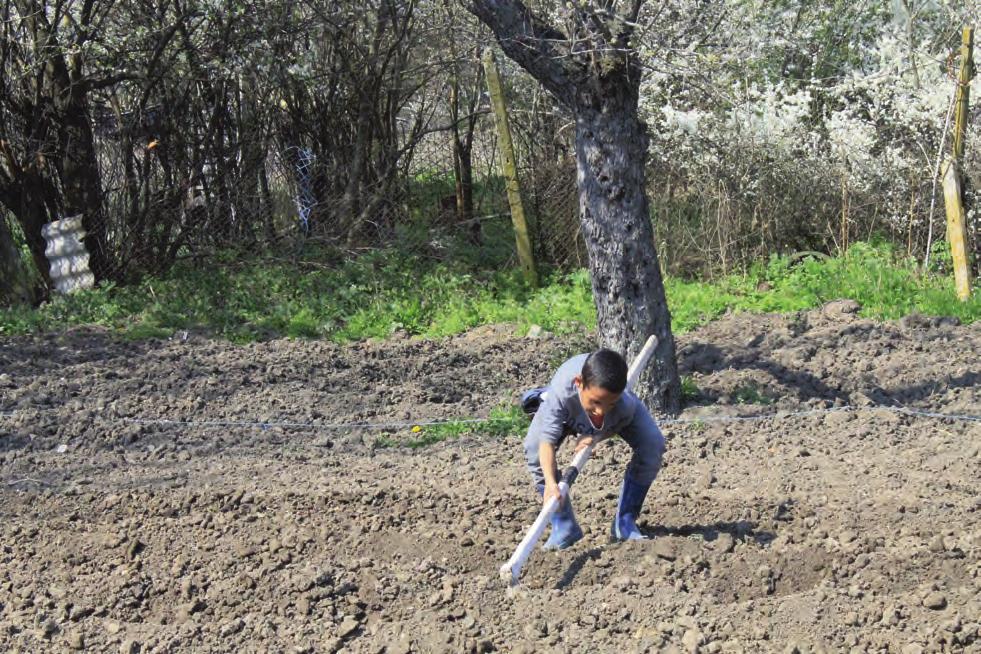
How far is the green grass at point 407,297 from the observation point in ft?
27.7

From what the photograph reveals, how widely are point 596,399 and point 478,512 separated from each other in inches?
46.8

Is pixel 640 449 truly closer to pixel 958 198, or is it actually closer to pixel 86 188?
pixel 958 198

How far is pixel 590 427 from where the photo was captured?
4.50 meters

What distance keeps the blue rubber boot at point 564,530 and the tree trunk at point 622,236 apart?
1.63 m

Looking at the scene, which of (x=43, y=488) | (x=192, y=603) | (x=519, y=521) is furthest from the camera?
(x=43, y=488)

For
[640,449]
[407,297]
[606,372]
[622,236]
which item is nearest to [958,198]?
[622,236]

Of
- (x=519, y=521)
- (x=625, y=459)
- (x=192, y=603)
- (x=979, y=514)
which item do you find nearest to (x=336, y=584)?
(x=192, y=603)

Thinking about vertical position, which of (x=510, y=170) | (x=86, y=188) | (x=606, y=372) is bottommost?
(x=606, y=372)

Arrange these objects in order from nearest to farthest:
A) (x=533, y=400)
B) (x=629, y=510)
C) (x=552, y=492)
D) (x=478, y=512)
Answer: (x=552, y=492) → (x=629, y=510) → (x=533, y=400) → (x=478, y=512)

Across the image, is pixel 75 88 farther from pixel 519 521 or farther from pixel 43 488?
pixel 519 521

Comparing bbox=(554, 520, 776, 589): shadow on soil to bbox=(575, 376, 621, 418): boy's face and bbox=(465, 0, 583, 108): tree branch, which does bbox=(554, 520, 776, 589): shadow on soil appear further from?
bbox=(465, 0, 583, 108): tree branch

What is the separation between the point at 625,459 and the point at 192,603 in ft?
7.88

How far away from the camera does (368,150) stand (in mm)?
10812

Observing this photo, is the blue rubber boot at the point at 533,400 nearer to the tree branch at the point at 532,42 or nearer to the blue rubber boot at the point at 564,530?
the blue rubber boot at the point at 564,530
